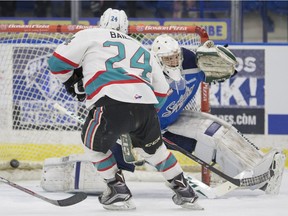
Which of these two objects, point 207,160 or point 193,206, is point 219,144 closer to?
point 207,160

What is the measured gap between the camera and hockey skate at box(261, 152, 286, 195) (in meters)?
5.33

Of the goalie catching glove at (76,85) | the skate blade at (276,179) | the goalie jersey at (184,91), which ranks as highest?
the goalie catching glove at (76,85)

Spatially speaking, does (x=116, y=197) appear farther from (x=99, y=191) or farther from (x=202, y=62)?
(x=202, y=62)

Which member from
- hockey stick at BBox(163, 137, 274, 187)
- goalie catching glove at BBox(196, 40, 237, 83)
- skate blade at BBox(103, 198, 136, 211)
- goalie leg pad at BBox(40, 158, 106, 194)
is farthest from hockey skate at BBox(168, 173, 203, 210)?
goalie catching glove at BBox(196, 40, 237, 83)

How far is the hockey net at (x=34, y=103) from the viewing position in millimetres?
6387

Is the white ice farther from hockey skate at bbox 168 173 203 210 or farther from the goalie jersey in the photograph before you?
the goalie jersey

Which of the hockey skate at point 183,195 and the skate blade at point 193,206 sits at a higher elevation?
the hockey skate at point 183,195

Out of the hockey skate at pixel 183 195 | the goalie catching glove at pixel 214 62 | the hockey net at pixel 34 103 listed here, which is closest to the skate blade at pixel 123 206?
the hockey skate at pixel 183 195

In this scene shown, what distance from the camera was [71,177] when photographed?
5.43 meters

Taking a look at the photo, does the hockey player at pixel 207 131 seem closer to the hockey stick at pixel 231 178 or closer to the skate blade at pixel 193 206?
the hockey stick at pixel 231 178

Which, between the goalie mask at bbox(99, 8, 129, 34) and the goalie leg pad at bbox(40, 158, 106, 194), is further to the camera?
the goalie leg pad at bbox(40, 158, 106, 194)

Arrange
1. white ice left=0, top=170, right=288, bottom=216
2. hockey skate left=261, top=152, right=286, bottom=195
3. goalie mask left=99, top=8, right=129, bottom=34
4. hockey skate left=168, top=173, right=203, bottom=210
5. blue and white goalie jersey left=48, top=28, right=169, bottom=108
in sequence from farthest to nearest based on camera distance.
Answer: hockey skate left=261, top=152, right=286, bottom=195
goalie mask left=99, top=8, right=129, bottom=34
hockey skate left=168, top=173, right=203, bottom=210
white ice left=0, top=170, right=288, bottom=216
blue and white goalie jersey left=48, top=28, right=169, bottom=108

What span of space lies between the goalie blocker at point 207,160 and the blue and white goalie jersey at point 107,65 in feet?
3.14

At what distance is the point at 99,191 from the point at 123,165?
→ 8.1 inches
